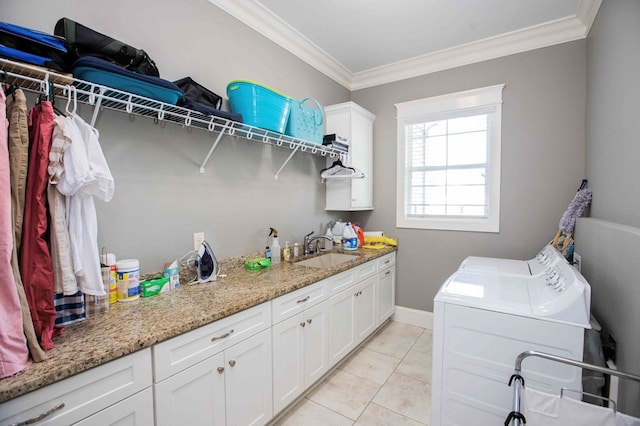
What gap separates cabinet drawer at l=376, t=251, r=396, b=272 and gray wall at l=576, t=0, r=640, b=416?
4.85 ft

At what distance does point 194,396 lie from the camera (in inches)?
47.9

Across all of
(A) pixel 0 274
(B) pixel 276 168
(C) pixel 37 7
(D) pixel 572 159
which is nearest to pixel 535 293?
(D) pixel 572 159

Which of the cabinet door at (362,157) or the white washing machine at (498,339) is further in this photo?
the cabinet door at (362,157)

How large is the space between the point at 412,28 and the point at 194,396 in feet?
9.72

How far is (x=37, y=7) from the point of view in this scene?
1228 millimetres

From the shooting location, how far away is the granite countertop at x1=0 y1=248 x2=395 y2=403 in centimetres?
84

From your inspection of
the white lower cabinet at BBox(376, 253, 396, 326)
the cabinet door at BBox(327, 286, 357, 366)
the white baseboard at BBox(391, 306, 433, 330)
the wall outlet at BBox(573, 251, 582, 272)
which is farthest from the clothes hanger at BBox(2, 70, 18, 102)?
the white baseboard at BBox(391, 306, 433, 330)

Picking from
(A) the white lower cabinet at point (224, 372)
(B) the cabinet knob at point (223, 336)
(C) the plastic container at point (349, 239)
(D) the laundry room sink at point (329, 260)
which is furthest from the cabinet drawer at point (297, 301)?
(C) the plastic container at point (349, 239)

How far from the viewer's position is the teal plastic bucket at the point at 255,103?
1.86 meters

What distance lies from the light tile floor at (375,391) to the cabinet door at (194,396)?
2.17 ft

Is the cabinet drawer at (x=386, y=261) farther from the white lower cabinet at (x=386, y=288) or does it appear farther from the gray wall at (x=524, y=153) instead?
the gray wall at (x=524, y=153)

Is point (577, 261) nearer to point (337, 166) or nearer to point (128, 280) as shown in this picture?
point (337, 166)

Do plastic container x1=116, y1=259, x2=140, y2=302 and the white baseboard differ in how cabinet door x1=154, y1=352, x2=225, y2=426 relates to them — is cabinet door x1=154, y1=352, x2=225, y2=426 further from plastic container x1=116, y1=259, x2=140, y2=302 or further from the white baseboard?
the white baseboard

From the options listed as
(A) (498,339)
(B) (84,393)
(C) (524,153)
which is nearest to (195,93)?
(B) (84,393)
